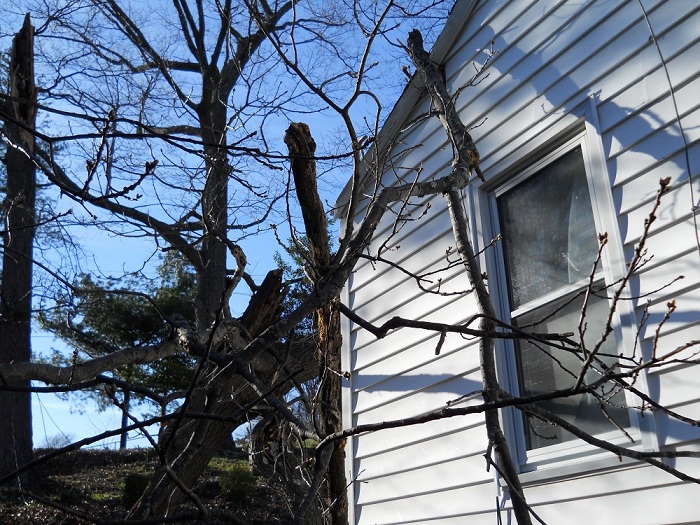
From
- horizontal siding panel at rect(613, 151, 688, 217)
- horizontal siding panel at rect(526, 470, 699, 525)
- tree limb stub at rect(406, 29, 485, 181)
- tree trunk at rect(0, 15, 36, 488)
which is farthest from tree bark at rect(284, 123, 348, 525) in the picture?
tree trunk at rect(0, 15, 36, 488)

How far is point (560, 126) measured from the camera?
10.4ft

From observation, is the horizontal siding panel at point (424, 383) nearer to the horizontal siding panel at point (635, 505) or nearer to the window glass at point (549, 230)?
the window glass at point (549, 230)

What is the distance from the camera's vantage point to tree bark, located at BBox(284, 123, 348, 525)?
3.65 meters

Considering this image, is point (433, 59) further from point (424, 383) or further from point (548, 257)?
point (424, 383)

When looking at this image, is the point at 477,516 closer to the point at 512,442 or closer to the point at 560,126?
the point at 512,442

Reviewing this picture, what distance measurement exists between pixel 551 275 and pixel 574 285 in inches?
8.1

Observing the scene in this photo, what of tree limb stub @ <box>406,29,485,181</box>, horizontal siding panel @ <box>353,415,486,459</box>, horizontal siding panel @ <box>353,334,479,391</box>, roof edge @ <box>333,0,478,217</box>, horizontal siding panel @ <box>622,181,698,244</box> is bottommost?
horizontal siding panel @ <box>353,415,486,459</box>

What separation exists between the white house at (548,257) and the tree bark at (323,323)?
0.28m

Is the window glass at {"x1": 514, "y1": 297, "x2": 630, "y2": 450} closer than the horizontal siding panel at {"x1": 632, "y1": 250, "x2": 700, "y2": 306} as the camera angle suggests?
No

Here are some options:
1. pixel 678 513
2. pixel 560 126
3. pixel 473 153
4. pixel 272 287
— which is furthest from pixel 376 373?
pixel 678 513

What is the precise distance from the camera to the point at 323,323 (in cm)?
388

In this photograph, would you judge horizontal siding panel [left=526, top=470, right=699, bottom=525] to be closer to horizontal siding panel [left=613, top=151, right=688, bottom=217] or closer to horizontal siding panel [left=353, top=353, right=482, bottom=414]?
horizontal siding panel [left=353, top=353, right=482, bottom=414]

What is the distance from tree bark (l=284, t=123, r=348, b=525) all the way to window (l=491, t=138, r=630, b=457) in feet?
3.12

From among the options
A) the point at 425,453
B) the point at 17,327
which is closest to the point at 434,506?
the point at 425,453
